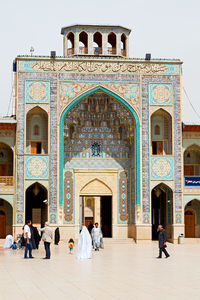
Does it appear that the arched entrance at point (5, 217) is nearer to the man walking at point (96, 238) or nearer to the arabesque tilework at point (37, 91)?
the arabesque tilework at point (37, 91)

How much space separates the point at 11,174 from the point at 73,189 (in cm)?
311

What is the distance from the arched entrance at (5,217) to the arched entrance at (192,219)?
8431mm

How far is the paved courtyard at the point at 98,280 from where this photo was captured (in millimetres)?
7922

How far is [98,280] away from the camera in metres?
9.65

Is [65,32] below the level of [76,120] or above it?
above

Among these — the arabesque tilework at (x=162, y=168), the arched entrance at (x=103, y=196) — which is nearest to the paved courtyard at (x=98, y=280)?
the arabesque tilework at (x=162, y=168)

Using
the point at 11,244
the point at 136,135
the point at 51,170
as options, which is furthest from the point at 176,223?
the point at 11,244

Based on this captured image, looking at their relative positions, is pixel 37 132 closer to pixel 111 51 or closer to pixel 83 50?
pixel 83 50

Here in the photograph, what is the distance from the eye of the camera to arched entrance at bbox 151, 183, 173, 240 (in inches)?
970

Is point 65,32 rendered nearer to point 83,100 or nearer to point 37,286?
point 83,100

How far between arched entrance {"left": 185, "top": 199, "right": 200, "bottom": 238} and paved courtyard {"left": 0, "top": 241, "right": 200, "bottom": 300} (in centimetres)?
1259

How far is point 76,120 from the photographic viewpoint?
24906mm

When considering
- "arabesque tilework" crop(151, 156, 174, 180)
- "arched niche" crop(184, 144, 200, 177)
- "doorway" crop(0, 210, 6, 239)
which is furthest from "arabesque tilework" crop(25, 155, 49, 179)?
"arched niche" crop(184, 144, 200, 177)

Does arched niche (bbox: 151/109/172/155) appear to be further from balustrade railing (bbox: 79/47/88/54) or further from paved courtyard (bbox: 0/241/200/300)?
paved courtyard (bbox: 0/241/200/300)
